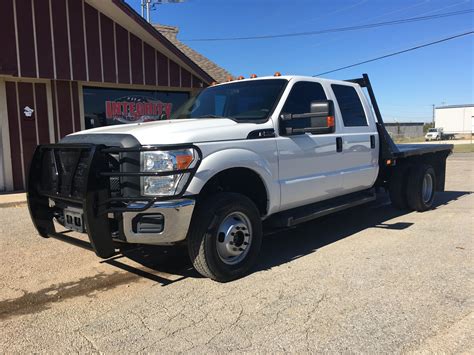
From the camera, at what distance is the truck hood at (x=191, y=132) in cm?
376

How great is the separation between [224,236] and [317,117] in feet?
5.46

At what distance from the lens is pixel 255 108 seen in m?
4.90

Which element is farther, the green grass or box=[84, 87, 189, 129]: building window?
the green grass

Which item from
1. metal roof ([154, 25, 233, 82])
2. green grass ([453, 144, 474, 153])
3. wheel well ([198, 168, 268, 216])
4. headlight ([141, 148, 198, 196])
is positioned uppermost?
metal roof ([154, 25, 233, 82])

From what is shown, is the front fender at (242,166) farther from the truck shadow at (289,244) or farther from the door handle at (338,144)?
the door handle at (338,144)

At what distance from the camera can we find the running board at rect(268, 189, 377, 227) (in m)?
4.83

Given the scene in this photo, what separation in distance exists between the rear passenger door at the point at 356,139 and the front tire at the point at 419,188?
3.79 feet

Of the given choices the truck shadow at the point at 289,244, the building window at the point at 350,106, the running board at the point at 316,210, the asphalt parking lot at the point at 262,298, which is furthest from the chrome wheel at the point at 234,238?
the building window at the point at 350,106

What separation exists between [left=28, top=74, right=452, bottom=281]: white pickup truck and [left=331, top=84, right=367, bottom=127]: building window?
0.02 m

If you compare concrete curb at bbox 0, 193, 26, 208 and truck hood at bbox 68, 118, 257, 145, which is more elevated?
truck hood at bbox 68, 118, 257, 145

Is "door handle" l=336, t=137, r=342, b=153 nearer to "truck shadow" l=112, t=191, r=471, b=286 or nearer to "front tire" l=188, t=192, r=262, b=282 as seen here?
"truck shadow" l=112, t=191, r=471, b=286

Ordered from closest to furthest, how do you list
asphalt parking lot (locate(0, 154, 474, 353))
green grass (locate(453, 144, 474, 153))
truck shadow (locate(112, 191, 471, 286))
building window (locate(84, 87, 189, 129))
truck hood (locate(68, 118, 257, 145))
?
asphalt parking lot (locate(0, 154, 474, 353)), truck hood (locate(68, 118, 257, 145)), truck shadow (locate(112, 191, 471, 286)), building window (locate(84, 87, 189, 129)), green grass (locate(453, 144, 474, 153))

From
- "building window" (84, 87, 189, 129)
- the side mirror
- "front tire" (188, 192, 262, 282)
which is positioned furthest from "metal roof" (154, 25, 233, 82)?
"front tire" (188, 192, 262, 282)

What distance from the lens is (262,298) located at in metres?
3.81
